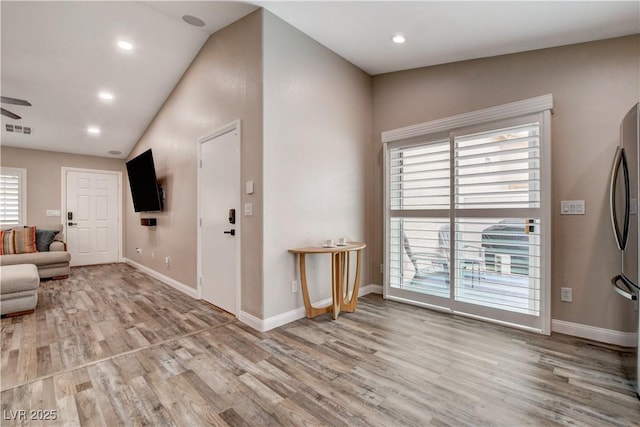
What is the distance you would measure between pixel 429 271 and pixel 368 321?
976 millimetres

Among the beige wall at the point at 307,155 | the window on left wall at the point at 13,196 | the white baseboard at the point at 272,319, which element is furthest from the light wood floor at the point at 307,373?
the window on left wall at the point at 13,196

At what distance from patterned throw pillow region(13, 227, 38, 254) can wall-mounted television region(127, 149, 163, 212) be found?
5.42 feet

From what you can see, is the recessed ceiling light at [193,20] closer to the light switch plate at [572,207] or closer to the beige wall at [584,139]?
the beige wall at [584,139]

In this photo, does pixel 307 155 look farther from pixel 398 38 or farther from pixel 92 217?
pixel 92 217

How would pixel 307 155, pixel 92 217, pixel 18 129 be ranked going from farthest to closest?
1. pixel 92 217
2. pixel 18 129
3. pixel 307 155

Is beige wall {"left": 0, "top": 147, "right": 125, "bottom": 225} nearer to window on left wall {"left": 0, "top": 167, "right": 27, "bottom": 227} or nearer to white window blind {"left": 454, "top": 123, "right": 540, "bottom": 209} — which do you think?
window on left wall {"left": 0, "top": 167, "right": 27, "bottom": 227}

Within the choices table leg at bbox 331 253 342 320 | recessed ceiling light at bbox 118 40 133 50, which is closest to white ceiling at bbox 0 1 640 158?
recessed ceiling light at bbox 118 40 133 50

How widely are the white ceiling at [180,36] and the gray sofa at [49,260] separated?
2.14m

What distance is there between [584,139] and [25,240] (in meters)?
7.64

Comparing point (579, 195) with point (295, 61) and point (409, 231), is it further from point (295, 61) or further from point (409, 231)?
point (295, 61)

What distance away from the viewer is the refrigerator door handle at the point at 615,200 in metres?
2.19

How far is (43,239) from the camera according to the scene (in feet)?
16.3

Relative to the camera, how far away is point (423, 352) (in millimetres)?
2264

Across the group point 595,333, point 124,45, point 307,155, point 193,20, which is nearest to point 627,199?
point 595,333
